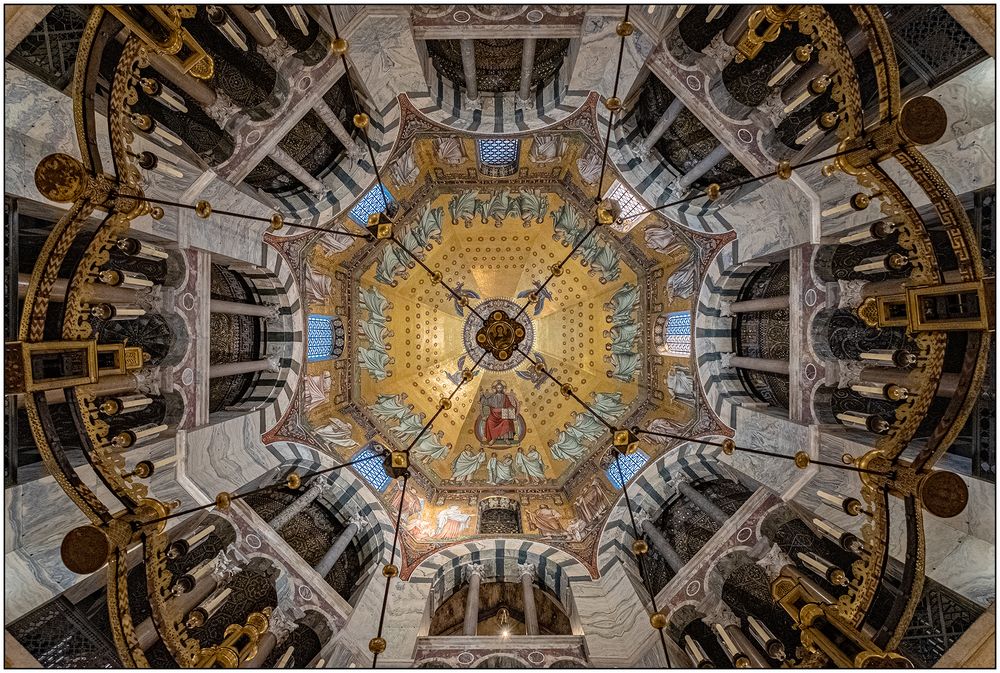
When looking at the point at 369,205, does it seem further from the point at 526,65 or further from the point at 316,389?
the point at 526,65

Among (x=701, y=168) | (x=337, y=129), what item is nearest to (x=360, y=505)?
(x=337, y=129)

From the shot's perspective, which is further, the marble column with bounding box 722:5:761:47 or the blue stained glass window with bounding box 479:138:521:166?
the blue stained glass window with bounding box 479:138:521:166

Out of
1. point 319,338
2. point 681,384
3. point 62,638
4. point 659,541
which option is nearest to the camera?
point 62,638

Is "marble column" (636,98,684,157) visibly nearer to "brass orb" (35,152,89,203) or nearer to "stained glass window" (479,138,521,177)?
"stained glass window" (479,138,521,177)

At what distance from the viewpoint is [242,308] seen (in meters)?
10.5

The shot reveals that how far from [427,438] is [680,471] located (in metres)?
7.86

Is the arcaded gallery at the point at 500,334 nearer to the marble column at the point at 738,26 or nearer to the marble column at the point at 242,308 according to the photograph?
the marble column at the point at 738,26

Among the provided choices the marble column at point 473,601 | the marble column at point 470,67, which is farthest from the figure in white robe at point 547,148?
the marble column at point 473,601

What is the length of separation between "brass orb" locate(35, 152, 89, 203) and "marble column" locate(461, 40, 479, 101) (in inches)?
286

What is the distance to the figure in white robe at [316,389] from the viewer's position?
40.0 feet

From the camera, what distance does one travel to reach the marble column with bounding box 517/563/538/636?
10.8 m

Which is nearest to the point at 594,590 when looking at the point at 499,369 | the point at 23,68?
the point at 499,369

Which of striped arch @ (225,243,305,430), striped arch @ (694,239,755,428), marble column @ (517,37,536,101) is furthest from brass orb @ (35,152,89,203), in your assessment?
striped arch @ (694,239,755,428)

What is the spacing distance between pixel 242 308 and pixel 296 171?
3328 mm
